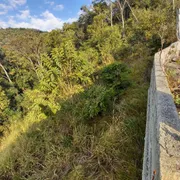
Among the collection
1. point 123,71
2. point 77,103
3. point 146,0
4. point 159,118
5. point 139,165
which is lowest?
point 139,165

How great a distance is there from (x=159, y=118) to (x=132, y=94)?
276cm

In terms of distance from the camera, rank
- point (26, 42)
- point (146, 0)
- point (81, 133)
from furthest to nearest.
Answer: point (146, 0) → point (26, 42) → point (81, 133)

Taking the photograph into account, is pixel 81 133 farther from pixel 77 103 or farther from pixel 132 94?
pixel 132 94

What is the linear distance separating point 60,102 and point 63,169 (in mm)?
1836

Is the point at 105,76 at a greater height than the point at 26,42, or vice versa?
the point at 26,42

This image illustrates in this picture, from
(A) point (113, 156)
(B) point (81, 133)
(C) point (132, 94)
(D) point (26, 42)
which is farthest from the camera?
(D) point (26, 42)

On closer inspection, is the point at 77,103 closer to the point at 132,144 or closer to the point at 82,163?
the point at 82,163

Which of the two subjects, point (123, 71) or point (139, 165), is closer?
point (139, 165)

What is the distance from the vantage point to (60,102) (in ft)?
14.5

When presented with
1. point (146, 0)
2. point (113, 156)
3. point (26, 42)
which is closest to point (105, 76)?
point (113, 156)

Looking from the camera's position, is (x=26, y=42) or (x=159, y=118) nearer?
(x=159, y=118)

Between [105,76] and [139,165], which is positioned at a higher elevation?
[105,76]

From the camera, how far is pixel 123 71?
4348mm

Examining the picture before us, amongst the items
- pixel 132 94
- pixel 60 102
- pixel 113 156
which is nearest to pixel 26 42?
pixel 60 102
